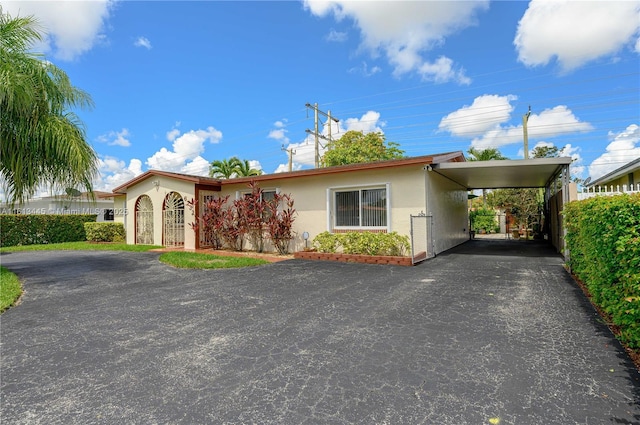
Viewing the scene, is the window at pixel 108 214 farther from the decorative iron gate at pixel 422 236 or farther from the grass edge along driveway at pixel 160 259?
the decorative iron gate at pixel 422 236

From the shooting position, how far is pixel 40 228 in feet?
60.7

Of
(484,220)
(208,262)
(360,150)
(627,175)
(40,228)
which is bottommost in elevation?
(208,262)

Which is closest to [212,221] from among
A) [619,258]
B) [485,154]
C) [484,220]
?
[619,258]

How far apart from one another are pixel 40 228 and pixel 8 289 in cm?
1526

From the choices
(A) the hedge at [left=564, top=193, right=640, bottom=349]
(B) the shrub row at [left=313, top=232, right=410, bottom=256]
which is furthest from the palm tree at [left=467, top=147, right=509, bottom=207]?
(A) the hedge at [left=564, top=193, right=640, bottom=349]

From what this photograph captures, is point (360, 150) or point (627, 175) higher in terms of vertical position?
point (360, 150)

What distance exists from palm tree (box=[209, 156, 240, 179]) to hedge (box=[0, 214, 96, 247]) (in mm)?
11673

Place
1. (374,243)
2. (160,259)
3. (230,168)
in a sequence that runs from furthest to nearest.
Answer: (230,168), (160,259), (374,243)

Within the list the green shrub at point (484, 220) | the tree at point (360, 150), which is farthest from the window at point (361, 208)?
the green shrub at point (484, 220)

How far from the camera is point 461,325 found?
423cm

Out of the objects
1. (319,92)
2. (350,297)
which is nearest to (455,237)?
(350,297)

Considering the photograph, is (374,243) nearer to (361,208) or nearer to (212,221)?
(361,208)

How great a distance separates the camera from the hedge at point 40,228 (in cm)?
1755

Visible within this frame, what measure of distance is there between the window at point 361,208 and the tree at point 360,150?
1572 cm
